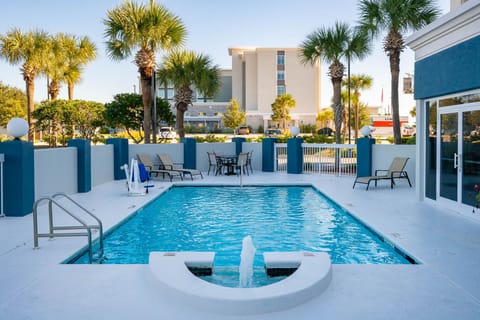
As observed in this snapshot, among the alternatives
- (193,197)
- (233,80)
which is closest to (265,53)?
(233,80)

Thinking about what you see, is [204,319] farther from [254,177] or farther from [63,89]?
[63,89]

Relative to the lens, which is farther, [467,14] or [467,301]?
[467,14]

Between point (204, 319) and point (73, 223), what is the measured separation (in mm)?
5034

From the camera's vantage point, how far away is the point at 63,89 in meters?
37.4

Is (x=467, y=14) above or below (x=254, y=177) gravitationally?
above

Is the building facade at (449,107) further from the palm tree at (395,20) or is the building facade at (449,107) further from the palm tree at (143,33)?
the palm tree at (143,33)

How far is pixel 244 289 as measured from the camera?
4422 millimetres

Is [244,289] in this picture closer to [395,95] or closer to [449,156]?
[449,156]

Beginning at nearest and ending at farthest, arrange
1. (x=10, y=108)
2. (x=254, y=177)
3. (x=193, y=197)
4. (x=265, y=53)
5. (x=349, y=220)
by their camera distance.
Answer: (x=349, y=220) < (x=193, y=197) < (x=254, y=177) < (x=10, y=108) < (x=265, y=53)

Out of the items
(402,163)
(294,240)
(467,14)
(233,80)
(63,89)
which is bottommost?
(294,240)

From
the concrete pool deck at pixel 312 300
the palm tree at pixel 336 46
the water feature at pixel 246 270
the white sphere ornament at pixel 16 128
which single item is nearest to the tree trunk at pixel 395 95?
the palm tree at pixel 336 46

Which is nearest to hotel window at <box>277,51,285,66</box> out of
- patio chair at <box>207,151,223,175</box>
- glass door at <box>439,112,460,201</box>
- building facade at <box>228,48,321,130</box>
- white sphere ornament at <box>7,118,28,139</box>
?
building facade at <box>228,48,321,130</box>

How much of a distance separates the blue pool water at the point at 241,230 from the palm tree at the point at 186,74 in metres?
13.4

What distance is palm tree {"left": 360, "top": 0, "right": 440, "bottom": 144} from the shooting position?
19.1 meters
